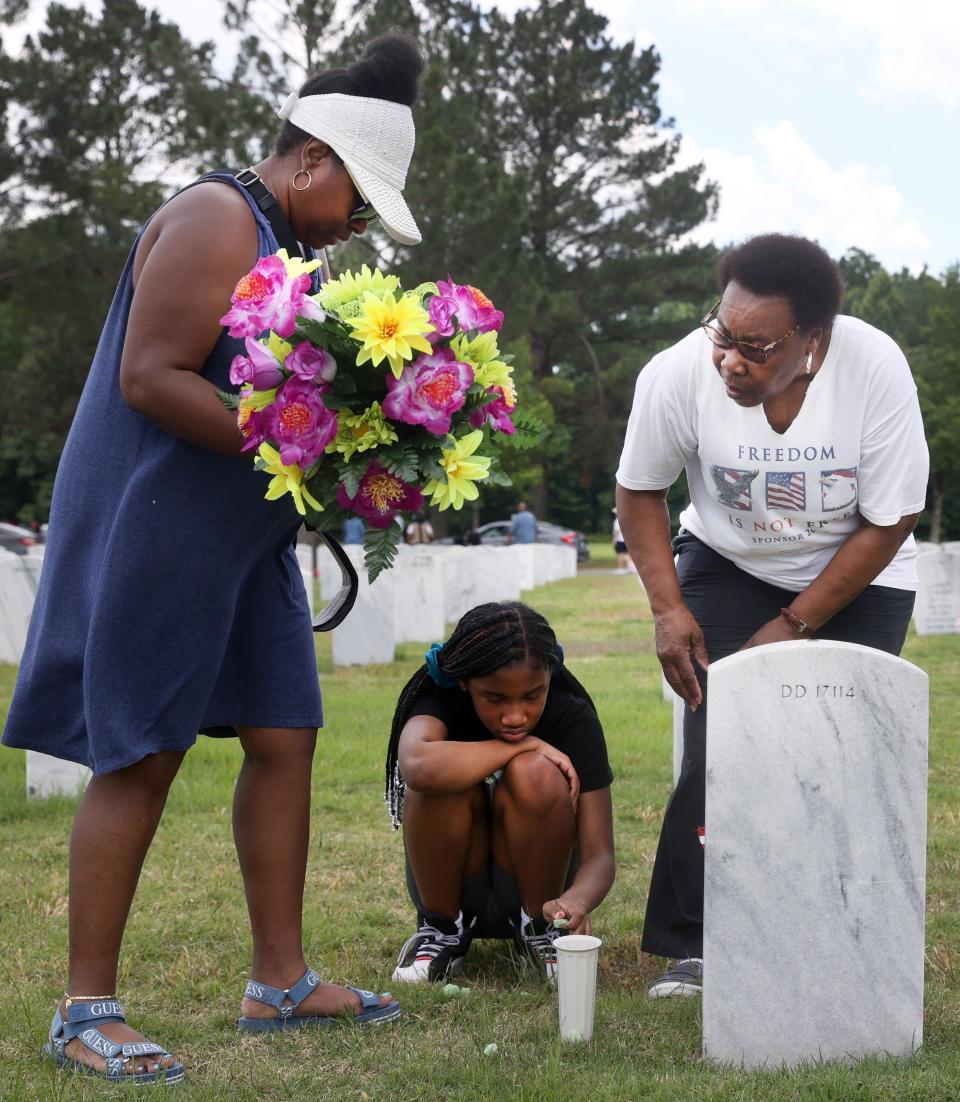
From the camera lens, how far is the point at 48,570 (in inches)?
128

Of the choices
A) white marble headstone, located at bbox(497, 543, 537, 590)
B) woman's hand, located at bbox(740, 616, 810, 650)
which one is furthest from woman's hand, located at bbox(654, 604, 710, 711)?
white marble headstone, located at bbox(497, 543, 537, 590)

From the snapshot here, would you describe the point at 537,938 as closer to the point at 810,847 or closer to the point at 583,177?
A: the point at 810,847

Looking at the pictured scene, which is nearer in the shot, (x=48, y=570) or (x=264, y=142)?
(x=48, y=570)

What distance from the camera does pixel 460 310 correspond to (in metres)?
2.99

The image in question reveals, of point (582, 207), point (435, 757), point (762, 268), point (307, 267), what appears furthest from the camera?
point (582, 207)

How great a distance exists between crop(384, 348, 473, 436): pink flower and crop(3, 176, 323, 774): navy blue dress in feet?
1.57

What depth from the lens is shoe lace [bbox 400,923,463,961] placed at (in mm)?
4070

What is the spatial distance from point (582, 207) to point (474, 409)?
39.6 meters

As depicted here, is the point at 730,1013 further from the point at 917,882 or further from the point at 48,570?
the point at 48,570

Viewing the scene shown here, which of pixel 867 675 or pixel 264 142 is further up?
pixel 264 142

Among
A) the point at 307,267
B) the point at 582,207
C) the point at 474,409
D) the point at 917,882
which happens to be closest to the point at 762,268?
the point at 474,409

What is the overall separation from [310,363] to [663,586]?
1.46m

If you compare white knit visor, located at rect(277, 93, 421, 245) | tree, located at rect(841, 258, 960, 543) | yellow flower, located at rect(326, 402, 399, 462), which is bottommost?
yellow flower, located at rect(326, 402, 399, 462)

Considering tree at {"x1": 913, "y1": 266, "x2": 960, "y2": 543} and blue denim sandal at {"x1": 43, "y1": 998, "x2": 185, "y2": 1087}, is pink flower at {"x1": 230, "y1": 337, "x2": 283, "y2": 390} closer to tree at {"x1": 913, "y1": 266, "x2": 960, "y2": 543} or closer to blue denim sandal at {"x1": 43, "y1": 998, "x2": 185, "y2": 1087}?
blue denim sandal at {"x1": 43, "y1": 998, "x2": 185, "y2": 1087}
